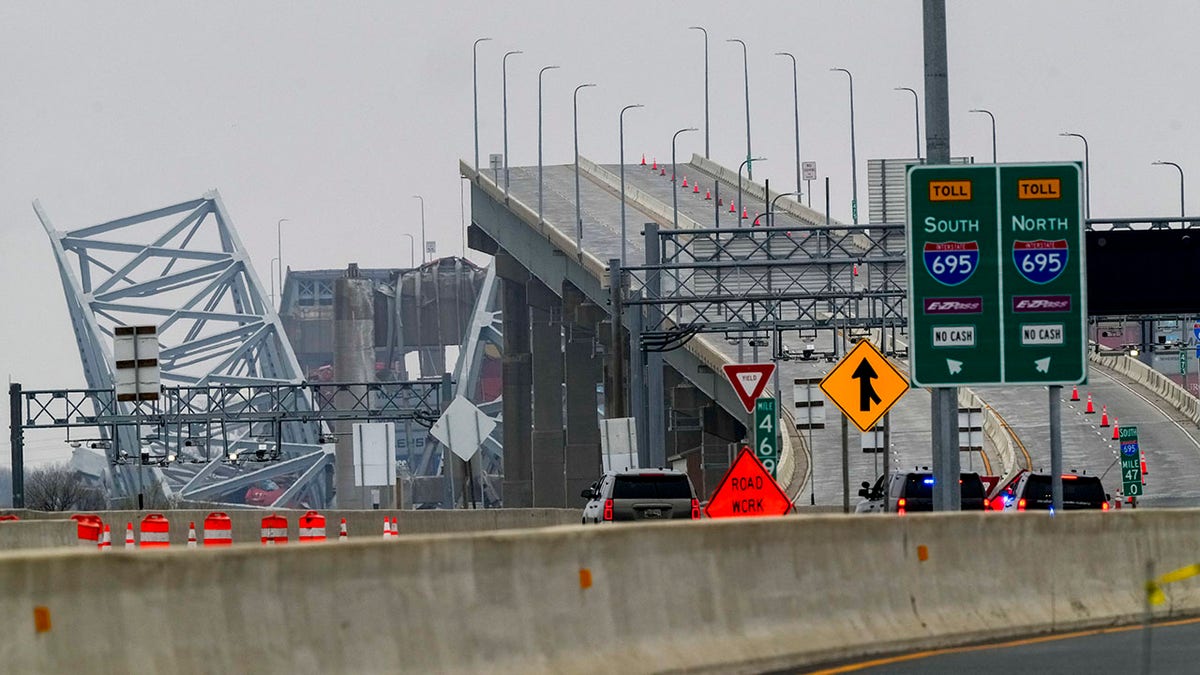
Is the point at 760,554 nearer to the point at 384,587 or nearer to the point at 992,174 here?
the point at 384,587

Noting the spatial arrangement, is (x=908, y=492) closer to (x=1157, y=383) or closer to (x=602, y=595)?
(x=602, y=595)

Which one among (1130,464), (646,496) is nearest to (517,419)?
(1130,464)

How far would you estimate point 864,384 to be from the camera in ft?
86.8

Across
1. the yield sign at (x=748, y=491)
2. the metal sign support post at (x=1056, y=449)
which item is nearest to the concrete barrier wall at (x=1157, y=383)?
the metal sign support post at (x=1056, y=449)

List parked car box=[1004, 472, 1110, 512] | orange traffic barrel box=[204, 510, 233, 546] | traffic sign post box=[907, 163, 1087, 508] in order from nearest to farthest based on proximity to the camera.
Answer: traffic sign post box=[907, 163, 1087, 508] → orange traffic barrel box=[204, 510, 233, 546] → parked car box=[1004, 472, 1110, 512]

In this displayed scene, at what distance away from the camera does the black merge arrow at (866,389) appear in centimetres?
2641

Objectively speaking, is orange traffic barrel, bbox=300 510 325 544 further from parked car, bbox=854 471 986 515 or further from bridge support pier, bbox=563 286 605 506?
bridge support pier, bbox=563 286 605 506

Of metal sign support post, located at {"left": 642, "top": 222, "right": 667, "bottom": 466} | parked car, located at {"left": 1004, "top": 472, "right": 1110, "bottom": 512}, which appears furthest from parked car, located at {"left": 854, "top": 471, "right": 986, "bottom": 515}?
metal sign support post, located at {"left": 642, "top": 222, "right": 667, "bottom": 466}

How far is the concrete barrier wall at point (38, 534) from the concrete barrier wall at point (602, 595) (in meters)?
15.7

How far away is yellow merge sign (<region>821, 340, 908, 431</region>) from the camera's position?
26328mm

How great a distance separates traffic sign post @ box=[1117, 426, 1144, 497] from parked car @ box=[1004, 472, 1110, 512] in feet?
46.3

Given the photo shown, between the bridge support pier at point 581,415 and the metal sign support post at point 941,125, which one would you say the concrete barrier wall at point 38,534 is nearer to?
the metal sign support post at point 941,125

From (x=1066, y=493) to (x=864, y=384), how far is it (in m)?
11.5

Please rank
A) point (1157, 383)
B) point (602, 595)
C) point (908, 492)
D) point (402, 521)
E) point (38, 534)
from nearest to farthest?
point (602, 595), point (38, 534), point (908, 492), point (402, 521), point (1157, 383)
